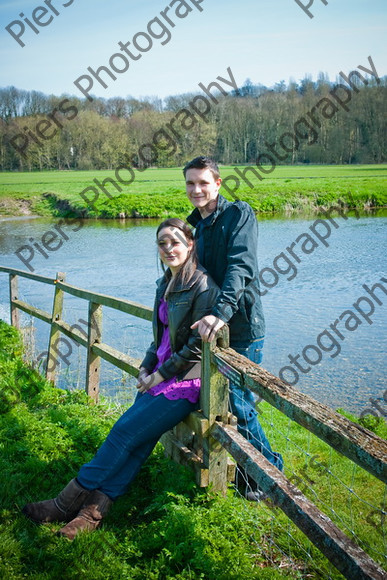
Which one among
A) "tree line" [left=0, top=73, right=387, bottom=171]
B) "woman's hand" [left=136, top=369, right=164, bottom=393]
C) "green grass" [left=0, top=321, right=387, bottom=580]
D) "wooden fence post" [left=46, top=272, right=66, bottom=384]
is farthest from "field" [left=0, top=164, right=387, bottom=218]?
"woman's hand" [left=136, top=369, right=164, bottom=393]

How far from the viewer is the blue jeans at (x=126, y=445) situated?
3.46m

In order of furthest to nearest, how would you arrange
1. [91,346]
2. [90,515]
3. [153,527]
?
[91,346]
[90,515]
[153,527]

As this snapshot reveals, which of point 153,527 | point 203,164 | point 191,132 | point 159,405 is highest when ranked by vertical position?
point 191,132

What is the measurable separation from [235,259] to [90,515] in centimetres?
195

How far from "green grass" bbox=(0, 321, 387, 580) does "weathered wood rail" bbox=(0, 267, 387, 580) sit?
0.66 ft

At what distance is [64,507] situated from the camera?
3449mm

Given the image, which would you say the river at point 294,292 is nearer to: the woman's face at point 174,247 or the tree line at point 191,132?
the woman's face at point 174,247

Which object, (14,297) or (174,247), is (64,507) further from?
(14,297)

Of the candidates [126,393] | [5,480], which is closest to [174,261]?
[5,480]

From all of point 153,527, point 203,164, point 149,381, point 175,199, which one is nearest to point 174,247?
point 203,164

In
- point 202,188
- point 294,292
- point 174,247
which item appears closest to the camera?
point 174,247

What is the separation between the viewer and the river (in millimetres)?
8773

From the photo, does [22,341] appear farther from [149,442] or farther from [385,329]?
[385,329]

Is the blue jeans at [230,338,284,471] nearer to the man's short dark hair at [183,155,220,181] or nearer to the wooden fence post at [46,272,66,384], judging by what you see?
the man's short dark hair at [183,155,220,181]
